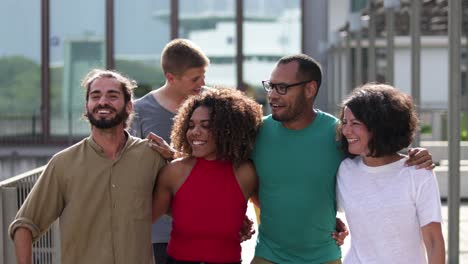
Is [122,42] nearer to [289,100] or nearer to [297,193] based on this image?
[289,100]

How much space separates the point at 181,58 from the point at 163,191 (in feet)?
3.70

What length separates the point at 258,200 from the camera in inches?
175

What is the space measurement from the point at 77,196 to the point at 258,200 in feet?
2.84

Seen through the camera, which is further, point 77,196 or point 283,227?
point 283,227

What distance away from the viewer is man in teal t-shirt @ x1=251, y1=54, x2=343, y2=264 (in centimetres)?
431

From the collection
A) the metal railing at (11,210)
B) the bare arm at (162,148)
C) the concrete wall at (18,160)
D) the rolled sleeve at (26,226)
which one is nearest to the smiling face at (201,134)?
the bare arm at (162,148)

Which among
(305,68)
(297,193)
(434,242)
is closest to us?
(434,242)

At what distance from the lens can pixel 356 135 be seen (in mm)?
3973

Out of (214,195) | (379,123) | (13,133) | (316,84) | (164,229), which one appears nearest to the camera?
(379,123)

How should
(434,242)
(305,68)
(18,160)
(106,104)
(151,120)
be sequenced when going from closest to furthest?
(434,242) < (106,104) < (305,68) < (151,120) < (18,160)

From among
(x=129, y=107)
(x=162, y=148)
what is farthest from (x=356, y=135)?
(x=129, y=107)

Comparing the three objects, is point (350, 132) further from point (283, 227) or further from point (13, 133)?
point (13, 133)

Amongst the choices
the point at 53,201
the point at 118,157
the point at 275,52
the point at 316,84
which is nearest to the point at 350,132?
the point at 316,84

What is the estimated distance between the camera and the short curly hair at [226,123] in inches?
166
